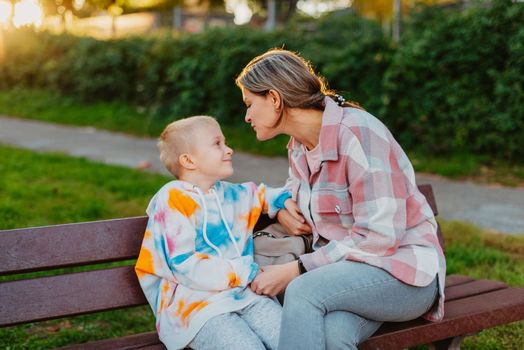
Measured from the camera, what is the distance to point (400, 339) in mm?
2984

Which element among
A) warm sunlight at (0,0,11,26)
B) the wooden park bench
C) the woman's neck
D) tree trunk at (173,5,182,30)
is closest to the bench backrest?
the wooden park bench

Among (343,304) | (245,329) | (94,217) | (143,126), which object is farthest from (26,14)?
(343,304)

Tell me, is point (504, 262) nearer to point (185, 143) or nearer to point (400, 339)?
point (400, 339)

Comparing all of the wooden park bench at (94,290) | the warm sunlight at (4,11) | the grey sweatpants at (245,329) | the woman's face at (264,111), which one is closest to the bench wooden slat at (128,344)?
the wooden park bench at (94,290)

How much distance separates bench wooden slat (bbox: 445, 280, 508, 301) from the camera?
11.6 ft

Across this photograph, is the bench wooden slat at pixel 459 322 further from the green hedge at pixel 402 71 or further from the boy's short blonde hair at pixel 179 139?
the green hedge at pixel 402 71

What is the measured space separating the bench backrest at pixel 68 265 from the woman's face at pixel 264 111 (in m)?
0.64

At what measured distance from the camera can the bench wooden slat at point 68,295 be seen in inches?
119

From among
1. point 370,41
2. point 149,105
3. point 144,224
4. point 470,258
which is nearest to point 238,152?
point 370,41

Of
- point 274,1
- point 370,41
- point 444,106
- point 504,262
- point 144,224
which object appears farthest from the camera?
point 274,1

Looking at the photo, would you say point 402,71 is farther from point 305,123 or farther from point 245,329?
point 245,329

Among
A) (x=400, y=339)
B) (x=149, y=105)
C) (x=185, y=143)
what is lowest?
(x=149, y=105)

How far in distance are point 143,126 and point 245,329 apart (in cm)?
879

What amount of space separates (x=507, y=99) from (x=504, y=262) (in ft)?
10.9
